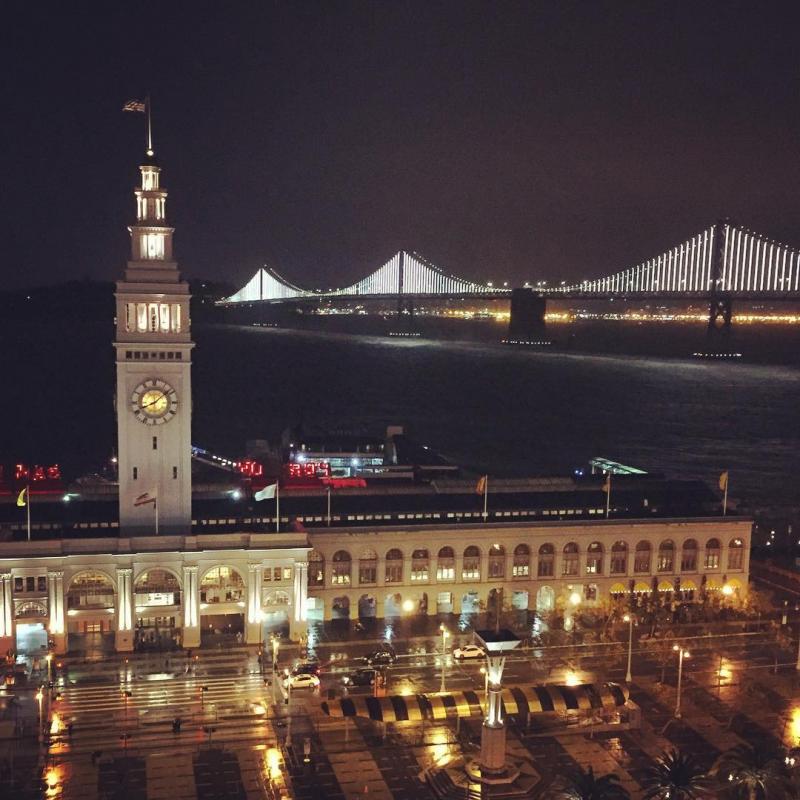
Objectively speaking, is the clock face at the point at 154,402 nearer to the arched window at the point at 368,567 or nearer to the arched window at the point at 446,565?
the arched window at the point at 368,567

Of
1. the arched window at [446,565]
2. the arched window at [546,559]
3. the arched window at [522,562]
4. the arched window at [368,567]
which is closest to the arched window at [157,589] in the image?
the arched window at [368,567]

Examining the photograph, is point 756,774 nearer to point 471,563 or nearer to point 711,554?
point 471,563

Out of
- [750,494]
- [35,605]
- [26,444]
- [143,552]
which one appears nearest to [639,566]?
[143,552]

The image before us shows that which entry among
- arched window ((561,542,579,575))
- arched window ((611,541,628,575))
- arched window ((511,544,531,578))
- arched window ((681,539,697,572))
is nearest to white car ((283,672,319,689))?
arched window ((511,544,531,578))

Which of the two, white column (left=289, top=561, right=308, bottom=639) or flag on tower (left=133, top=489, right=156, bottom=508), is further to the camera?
white column (left=289, top=561, right=308, bottom=639)

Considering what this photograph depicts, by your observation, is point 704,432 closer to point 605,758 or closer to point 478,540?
point 478,540

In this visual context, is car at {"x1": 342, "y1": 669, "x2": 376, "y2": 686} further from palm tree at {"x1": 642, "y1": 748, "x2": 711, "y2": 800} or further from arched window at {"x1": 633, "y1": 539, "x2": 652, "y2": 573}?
arched window at {"x1": 633, "y1": 539, "x2": 652, "y2": 573}
